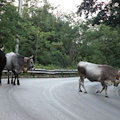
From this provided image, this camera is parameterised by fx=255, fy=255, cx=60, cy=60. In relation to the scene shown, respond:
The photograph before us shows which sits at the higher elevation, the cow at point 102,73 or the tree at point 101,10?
the tree at point 101,10

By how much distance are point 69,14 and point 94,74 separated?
4175 cm

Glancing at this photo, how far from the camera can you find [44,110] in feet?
24.6

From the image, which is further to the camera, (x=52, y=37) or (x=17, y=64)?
(x=52, y=37)

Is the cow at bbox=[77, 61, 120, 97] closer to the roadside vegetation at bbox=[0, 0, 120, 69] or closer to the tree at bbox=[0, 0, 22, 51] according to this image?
the roadside vegetation at bbox=[0, 0, 120, 69]

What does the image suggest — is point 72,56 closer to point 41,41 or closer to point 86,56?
point 86,56

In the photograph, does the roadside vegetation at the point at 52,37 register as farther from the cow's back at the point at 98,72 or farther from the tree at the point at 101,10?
the cow's back at the point at 98,72

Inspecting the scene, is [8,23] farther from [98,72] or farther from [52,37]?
[52,37]

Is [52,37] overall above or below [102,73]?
above

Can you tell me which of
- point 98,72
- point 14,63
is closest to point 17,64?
point 14,63

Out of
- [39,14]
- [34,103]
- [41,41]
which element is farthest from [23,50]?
[34,103]

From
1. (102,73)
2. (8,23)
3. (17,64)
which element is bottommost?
(102,73)

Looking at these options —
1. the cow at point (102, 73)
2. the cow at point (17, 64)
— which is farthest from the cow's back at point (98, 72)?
the cow at point (17, 64)

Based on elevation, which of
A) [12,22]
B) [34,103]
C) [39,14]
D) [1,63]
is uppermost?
[39,14]

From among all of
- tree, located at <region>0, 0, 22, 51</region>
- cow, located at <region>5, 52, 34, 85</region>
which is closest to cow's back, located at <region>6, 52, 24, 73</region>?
cow, located at <region>5, 52, 34, 85</region>
